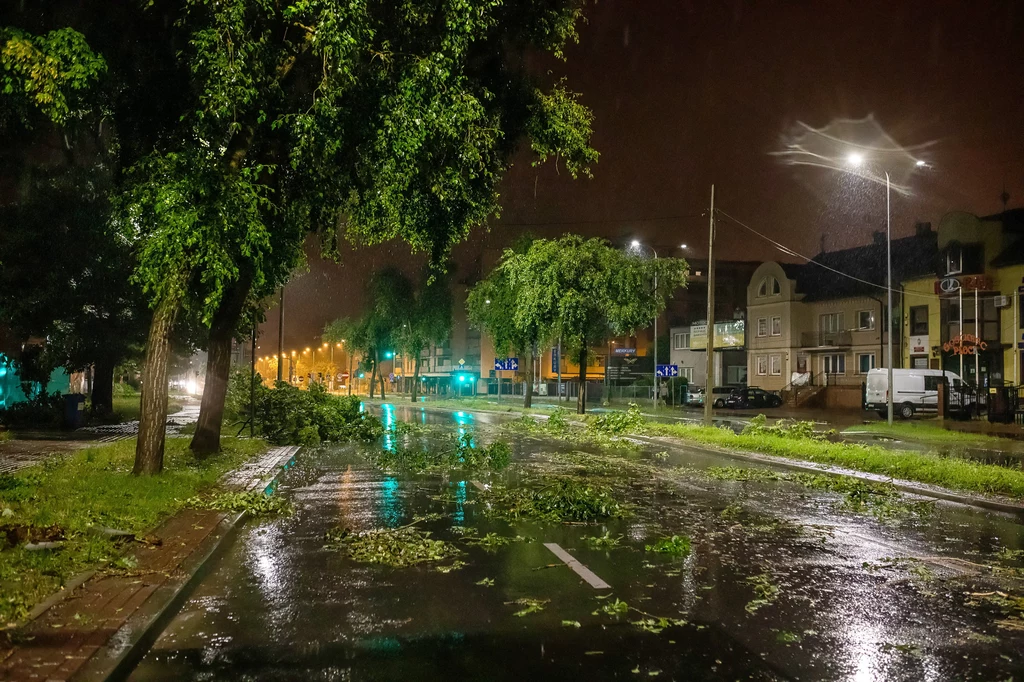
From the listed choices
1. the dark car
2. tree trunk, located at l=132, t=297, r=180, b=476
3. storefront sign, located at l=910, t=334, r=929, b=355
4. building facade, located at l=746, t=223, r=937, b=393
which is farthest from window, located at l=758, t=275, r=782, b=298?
tree trunk, located at l=132, t=297, r=180, b=476

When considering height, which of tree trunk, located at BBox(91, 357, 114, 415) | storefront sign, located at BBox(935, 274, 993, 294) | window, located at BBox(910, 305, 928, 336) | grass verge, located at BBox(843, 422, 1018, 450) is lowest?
grass verge, located at BBox(843, 422, 1018, 450)

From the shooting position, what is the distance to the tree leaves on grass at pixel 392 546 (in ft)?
25.7

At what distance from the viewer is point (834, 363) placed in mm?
55094

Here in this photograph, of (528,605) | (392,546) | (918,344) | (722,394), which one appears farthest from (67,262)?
(918,344)

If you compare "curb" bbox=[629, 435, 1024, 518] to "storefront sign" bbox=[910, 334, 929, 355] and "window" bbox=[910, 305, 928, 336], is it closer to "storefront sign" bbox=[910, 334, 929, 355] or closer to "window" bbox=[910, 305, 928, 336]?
"storefront sign" bbox=[910, 334, 929, 355]

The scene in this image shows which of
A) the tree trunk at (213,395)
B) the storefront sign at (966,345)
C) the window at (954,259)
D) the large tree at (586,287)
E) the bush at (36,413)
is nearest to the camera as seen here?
the tree trunk at (213,395)

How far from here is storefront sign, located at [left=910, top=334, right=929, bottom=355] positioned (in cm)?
4634

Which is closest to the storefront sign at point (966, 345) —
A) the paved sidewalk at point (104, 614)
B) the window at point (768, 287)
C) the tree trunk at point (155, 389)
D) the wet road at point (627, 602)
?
the window at point (768, 287)

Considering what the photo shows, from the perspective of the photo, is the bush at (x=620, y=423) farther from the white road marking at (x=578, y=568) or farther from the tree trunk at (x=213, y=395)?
the white road marking at (x=578, y=568)

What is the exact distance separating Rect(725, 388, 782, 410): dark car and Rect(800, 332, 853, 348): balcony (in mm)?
6386

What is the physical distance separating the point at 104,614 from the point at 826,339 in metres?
55.2

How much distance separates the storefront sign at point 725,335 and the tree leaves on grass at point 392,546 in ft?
188

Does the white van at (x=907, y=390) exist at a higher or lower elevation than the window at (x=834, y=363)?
lower

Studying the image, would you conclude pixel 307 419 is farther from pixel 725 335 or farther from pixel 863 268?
pixel 725 335
